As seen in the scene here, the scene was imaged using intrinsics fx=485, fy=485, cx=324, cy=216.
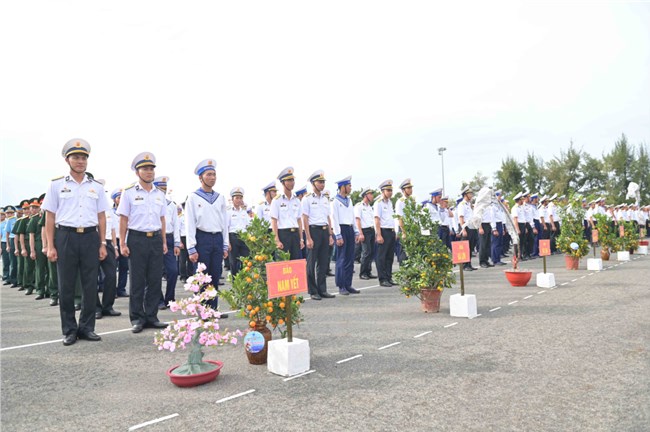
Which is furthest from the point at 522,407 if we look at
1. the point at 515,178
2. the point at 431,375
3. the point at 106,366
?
the point at 515,178

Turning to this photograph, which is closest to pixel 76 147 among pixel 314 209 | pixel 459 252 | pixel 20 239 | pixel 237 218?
pixel 314 209

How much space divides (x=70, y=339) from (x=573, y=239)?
11.8 metres

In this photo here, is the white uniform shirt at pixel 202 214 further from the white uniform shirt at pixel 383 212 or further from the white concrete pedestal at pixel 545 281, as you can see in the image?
the white concrete pedestal at pixel 545 281

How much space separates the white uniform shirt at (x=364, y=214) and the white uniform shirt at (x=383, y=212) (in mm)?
1066

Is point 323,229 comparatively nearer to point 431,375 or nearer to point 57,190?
point 57,190

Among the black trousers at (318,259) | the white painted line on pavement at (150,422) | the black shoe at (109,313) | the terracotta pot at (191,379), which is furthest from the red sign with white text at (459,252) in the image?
the black shoe at (109,313)

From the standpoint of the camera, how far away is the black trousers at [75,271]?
5844 mm

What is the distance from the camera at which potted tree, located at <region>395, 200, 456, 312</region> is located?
7125mm

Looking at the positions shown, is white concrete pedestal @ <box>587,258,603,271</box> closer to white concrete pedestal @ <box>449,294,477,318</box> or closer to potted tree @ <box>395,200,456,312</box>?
potted tree @ <box>395,200,456,312</box>

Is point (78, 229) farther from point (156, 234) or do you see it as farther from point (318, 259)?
point (318, 259)

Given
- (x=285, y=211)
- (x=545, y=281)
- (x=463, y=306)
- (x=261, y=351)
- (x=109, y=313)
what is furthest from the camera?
(x=545, y=281)

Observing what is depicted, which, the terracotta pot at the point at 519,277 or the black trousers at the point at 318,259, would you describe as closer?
the black trousers at the point at 318,259

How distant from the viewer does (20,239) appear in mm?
11930

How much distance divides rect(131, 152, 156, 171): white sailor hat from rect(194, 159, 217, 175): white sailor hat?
0.67 metres
